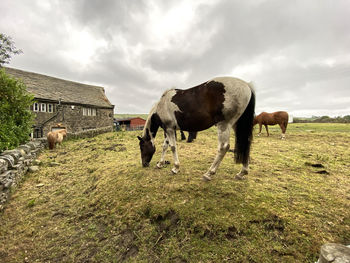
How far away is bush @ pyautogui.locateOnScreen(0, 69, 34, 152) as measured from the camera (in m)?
7.46

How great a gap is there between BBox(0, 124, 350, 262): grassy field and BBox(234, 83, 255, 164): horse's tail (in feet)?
2.19

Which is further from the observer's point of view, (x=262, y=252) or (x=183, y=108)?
(x=183, y=108)

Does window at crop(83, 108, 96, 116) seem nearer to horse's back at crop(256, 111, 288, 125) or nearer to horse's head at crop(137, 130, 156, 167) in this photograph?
horse's head at crop(137, 130, 156, 167)

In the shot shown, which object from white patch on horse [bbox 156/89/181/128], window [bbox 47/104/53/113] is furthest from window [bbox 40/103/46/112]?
white patch on horse [bbox 156/89/181/128]

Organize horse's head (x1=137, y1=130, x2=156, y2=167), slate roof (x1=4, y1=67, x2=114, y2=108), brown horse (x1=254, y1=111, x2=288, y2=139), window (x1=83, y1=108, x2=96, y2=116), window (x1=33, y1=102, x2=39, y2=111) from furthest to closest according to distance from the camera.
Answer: window (x1=83, y1=108, x2=96, y2=116) < slate roof (x1=4, y1=67, x2=114, y2=108) < window (x1=33, y1=102, x2=39, y2=111) < brown horse (x1=254, y1=111, x2=288, y2=139) < horse's head (x1=137, y1=130, x2=156, y2=167)

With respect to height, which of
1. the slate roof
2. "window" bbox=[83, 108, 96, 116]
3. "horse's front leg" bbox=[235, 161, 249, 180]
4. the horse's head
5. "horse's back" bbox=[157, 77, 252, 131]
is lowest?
"horse's front leg" bbox=[235, 161, 249, 180]

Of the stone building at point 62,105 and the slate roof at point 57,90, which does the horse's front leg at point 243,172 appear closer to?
the stone building at point 62,105

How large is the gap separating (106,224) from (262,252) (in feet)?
9.20

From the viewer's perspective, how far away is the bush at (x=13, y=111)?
7.46m

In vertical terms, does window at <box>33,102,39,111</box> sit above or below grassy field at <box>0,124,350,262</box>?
above

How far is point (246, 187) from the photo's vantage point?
3439mm

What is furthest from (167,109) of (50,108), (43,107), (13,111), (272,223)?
(50,108)

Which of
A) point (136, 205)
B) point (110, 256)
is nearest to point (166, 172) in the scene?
point (136, 205)

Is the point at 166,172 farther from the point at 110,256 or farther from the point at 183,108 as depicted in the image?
the point at 110,256
